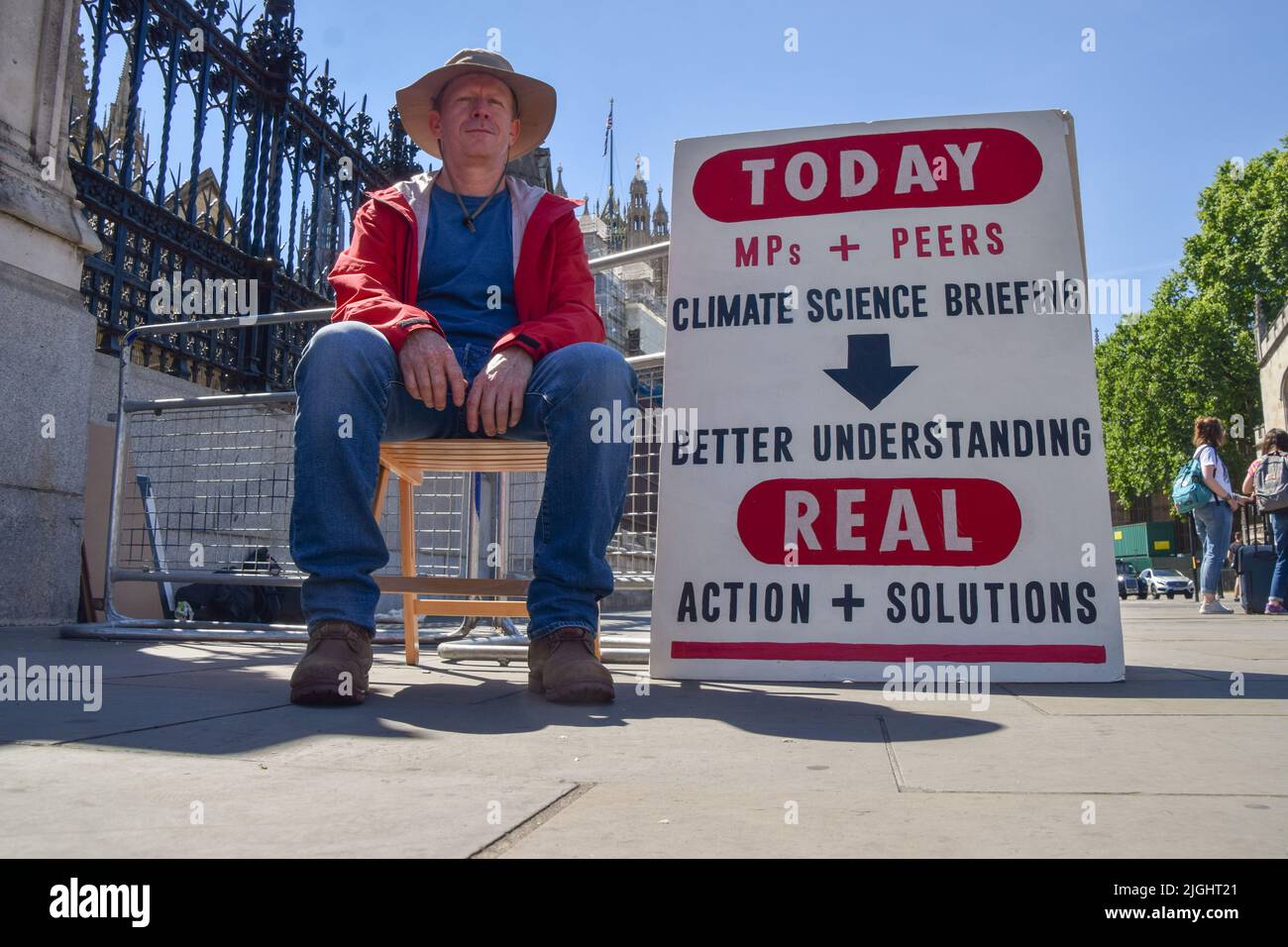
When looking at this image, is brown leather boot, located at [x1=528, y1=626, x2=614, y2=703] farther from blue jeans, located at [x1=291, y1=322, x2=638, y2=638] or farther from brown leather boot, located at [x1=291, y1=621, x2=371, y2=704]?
brown leather boot, located at [x1=291, y1=621, x2=371, y2=704]

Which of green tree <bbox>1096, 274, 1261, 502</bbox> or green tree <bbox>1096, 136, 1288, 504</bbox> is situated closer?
green tree <bbox>1096, 136, 1288, 504</bbox>

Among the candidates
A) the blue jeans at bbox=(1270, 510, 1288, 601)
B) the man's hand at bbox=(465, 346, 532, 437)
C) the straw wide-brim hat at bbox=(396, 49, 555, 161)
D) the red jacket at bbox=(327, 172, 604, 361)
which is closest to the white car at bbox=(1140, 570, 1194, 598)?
the blue jeans at bbox=(1270, 510, 1288, 601)

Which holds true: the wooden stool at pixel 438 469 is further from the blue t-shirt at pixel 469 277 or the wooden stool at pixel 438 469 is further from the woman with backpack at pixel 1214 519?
the woman with backpack at pixel 1214 519

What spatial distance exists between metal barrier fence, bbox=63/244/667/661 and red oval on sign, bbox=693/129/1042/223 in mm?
1704

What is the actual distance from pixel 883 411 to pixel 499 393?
4.40 feet

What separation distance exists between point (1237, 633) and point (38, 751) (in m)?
6.07

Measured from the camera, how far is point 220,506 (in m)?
5.47

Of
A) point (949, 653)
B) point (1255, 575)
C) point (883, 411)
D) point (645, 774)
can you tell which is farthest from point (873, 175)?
point (1255, 575)

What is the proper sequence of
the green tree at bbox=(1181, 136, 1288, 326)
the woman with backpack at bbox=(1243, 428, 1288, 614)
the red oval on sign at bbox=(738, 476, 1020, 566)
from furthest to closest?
the green tree at bbox=(1181, 136, 1288, 326)
the woman with backpack at bbox=(1243, 428, 1288, 614)
the red oval on sign at bbox=(738, 476, 1020, 566)

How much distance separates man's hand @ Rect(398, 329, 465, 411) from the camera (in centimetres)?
249

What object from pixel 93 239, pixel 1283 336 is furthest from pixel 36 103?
pixel 1283 336

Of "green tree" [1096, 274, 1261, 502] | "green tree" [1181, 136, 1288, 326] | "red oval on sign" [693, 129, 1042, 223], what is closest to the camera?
"red oval on sign" [693, 129, 1042, 223]

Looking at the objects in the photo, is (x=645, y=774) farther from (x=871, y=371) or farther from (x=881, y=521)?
(x=871, y=371)

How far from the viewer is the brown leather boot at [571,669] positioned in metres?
2.41
